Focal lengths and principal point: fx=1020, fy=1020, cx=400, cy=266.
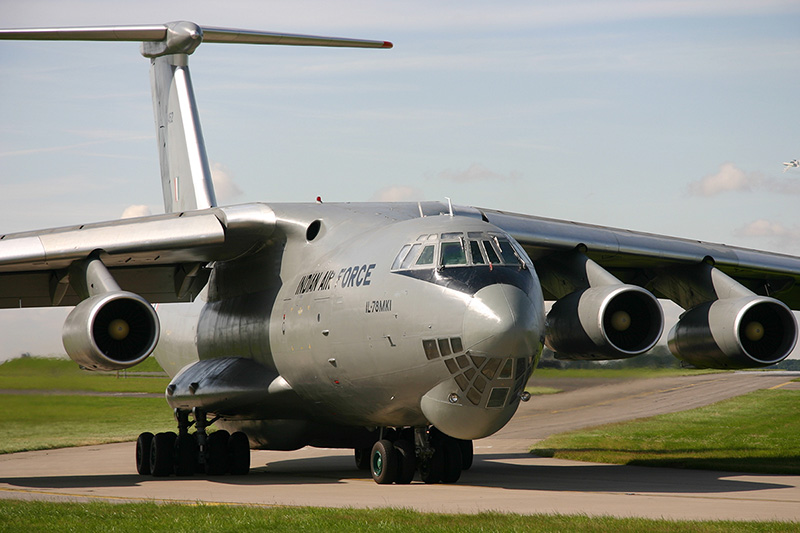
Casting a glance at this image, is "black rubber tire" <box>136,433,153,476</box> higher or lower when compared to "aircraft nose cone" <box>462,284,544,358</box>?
lower

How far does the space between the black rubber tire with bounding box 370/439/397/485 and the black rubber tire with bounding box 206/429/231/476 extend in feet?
11.9

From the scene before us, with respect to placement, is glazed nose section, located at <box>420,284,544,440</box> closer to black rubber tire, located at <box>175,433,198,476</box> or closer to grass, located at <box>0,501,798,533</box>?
grass, located at <box>0,501,798,533</box>

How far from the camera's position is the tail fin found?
18.6 m

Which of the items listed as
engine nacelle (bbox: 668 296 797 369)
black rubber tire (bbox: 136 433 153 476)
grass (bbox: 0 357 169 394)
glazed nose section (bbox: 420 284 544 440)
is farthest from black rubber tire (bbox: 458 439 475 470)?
grass (bbox: 0 357 169 394)

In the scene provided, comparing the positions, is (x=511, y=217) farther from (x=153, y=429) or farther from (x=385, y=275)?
(x=153, y=429)

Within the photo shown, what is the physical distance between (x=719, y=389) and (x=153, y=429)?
21.9 metres

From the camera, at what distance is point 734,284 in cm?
1540

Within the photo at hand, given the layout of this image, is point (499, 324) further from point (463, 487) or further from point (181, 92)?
point (181, 92)

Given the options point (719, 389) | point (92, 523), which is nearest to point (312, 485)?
point (92, 523)

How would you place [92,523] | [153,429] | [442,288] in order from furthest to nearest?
[153,429]
[442,288]
[92,523]

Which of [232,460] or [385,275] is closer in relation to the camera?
[385,275]

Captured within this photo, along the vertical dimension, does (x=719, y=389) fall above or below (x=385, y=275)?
below

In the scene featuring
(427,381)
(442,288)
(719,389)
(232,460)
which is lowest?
(719,389)

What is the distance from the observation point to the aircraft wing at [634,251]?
15.3 meters
